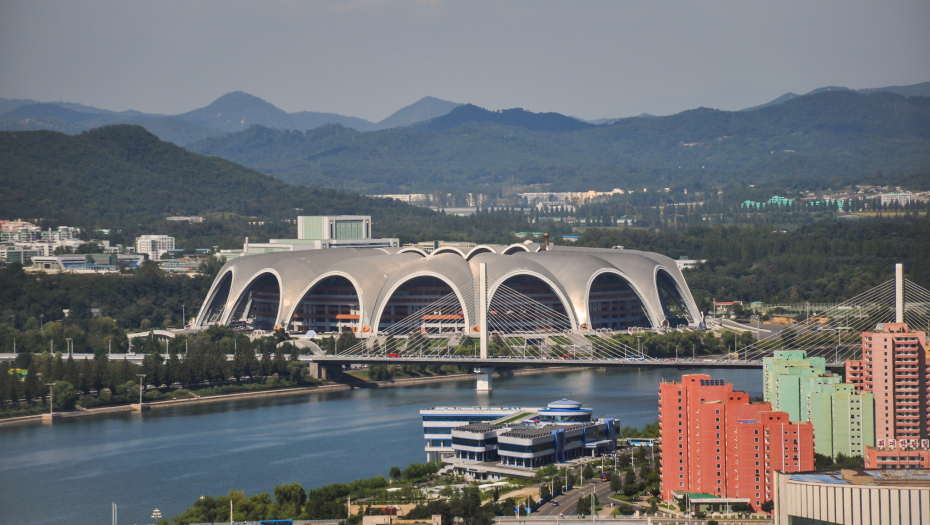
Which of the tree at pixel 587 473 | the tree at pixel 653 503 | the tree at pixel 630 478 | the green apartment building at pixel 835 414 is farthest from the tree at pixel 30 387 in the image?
the green apartment building at pixel 835 414

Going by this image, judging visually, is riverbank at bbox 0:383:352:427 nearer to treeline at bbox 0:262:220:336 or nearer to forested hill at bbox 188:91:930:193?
treeline at bbox 0:262:220:336

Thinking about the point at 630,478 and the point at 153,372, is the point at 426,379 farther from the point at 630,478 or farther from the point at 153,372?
the point at 630,478

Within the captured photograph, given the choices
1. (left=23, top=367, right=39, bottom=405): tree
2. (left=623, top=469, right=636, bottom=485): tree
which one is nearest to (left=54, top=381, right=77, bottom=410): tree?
(left=23, top=367, right=39, bottom=405): tree

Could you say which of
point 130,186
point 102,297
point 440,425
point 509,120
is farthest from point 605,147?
point 440,425

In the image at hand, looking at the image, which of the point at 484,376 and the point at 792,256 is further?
the point at 792,256

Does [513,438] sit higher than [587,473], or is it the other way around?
[513,438]

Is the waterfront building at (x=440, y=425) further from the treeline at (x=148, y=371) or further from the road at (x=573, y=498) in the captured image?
the treeline at (x=148, y=371)
